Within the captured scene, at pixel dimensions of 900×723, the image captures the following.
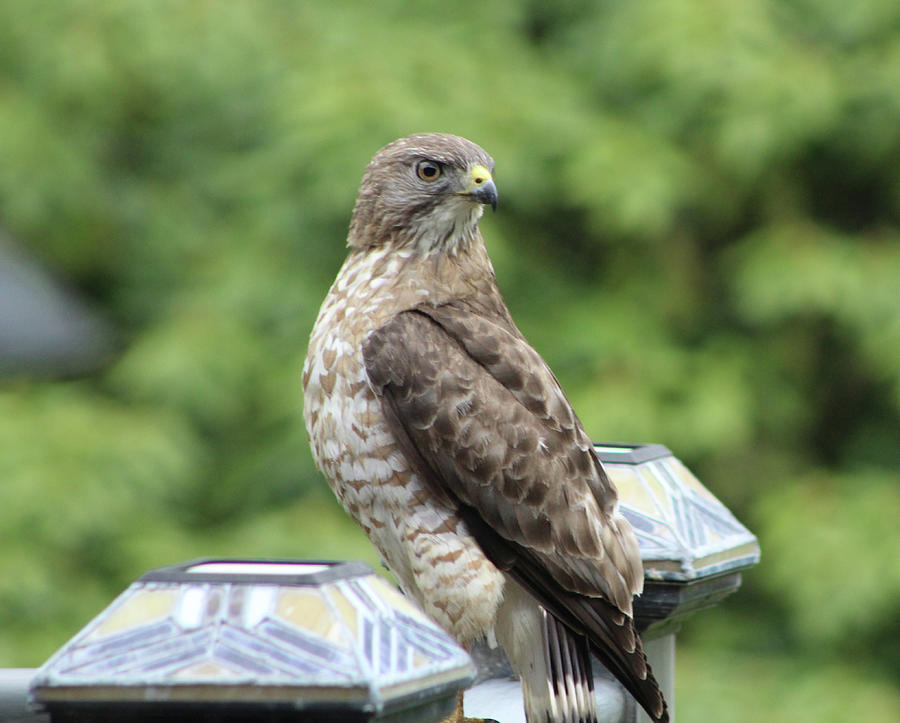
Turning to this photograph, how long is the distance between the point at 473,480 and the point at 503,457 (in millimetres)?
72

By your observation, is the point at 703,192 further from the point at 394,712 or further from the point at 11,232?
the point at 394,712

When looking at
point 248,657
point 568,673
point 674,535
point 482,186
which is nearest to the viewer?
point 248,657

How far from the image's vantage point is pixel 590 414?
16.8ft

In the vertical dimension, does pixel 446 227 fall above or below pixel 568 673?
above

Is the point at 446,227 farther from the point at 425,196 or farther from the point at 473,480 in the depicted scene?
the point at 473,480

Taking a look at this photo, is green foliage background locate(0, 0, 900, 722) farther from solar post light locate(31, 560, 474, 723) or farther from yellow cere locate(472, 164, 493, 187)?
solar post light locate(31, 560, 474, 723)

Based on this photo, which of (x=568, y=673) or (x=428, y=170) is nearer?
(x=568, y=673)

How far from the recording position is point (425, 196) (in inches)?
110

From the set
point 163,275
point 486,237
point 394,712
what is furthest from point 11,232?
point 394,712

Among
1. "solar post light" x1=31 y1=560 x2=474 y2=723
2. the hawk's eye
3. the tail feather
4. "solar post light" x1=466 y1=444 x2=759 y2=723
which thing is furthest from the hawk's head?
"solar post light" x1=31 y1=560 x2=474 y2=723

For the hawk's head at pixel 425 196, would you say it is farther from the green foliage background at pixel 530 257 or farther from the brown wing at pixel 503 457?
the green foliage background at pixel 530 257

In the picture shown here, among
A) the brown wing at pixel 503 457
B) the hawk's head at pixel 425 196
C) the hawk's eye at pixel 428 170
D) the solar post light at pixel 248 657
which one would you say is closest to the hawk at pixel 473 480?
the brown wing at pixel 503 457

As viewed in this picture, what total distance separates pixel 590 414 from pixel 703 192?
1.29m

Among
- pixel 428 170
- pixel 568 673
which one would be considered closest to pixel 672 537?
pixel 568 673
